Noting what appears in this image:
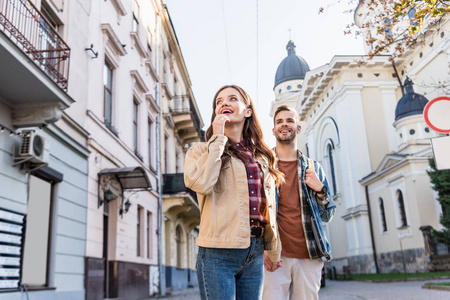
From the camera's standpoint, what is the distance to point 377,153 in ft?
104

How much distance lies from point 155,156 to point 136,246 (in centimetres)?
459

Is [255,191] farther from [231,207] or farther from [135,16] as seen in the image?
[135,16]

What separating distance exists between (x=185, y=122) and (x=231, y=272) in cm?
2096

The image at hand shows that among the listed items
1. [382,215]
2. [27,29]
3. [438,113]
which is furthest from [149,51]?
[382,215]

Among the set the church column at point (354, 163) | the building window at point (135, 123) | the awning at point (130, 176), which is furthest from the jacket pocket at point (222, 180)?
the church column at point (354, 163)

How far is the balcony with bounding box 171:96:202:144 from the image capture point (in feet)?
72.7

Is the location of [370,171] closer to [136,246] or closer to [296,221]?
[136,246]

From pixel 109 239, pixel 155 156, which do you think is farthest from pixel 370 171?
pixel 109 239

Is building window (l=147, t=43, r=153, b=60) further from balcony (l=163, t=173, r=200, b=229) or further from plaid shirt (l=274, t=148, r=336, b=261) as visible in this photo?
plaid shirt (l=274, t=148, r=336, b=261)

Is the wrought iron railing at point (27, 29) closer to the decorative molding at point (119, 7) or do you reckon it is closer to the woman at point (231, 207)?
the woman at point (231, 207)

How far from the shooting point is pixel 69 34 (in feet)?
31.7

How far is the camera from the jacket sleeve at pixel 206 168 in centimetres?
220

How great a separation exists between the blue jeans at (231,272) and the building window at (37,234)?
602cm

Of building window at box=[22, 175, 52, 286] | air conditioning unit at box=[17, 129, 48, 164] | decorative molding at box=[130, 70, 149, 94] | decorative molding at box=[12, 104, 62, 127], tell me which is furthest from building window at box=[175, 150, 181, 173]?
decorative molding at box=[12, 104, 62, 127]
